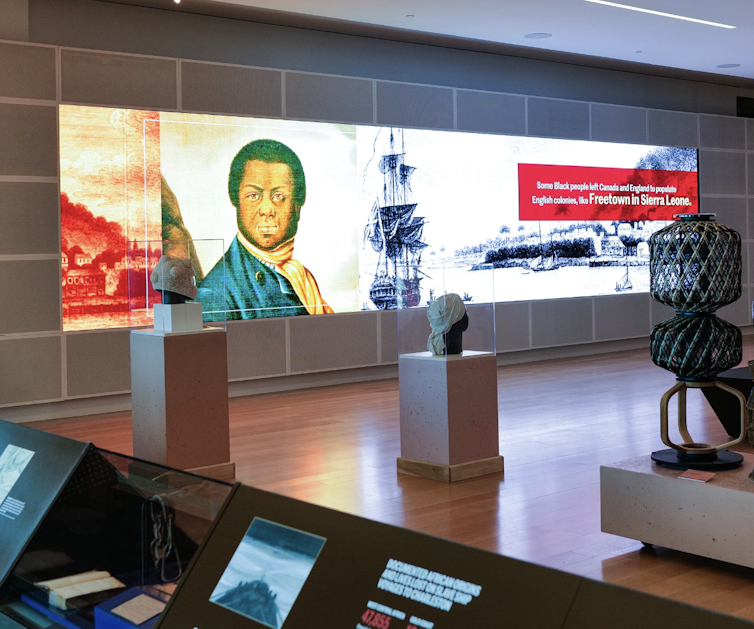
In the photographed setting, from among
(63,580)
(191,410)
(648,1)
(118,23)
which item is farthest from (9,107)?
(63,580)

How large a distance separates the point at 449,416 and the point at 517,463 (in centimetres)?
74

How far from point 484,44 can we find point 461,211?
2.24 metres

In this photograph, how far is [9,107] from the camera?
8.12 m

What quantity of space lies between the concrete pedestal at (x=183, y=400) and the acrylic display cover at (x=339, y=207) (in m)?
0.52

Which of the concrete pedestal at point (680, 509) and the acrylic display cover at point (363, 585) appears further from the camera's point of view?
the concrete pedestal at point (680, 509)

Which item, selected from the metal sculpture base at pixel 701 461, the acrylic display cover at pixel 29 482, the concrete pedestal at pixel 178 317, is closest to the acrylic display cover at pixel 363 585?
the acrylic display cover at pixel 29 482

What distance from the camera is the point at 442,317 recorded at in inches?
231


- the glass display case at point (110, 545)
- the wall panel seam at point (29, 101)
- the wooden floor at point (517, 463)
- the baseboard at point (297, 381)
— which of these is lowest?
the wooden floor at point (517, 463)

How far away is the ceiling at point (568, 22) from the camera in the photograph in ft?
30.5

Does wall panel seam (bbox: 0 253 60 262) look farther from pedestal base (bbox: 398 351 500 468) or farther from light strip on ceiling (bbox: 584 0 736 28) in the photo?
light strip on ceiling (bbox: 584 0 736 28)

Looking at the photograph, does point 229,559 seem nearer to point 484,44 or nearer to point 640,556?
point 640,556

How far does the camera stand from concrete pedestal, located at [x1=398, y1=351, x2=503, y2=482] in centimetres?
575

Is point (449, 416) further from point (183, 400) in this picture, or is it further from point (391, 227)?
point (391, 227)

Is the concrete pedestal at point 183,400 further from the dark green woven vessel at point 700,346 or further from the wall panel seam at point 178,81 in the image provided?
the wall panel seam at point 178,81
